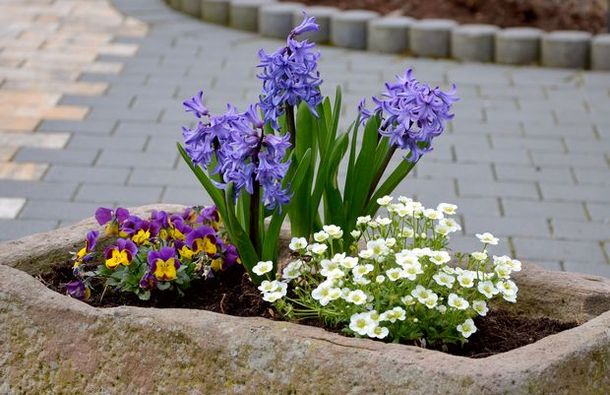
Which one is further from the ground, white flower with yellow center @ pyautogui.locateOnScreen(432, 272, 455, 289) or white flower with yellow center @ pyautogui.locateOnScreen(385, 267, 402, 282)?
white flower with yellow center @ pyautogui.locateOnScreen(385, 267, 402, 282)

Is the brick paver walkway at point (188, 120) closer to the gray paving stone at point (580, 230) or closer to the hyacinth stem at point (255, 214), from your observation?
the gray paving stone at point (580, 230)

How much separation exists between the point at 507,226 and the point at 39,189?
2.06 meters

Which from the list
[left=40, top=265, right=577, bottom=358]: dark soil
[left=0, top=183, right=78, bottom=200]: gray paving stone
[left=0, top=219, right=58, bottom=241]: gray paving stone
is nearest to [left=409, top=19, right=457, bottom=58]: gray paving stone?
[left=0, top=183, right=78, bottom=200]: gray paving stone

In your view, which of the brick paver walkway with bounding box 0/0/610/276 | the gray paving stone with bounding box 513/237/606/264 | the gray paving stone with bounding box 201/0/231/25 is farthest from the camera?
the gray paving stone with bounding box 201/0/231/25

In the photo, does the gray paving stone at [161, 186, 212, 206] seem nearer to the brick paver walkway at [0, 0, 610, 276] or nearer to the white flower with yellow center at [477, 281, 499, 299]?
the brick paver walkway at [0, 0, 610, 276]

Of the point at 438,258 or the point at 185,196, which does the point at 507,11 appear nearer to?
the point at 185,196

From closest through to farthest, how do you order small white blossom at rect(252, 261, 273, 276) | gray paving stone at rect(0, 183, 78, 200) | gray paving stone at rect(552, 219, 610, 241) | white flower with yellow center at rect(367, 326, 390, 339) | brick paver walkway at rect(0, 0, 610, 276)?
white flower with yellow center at rect(367, 326, 390, 339) → small white blossom at rect(252, 261, 273, 276) → gray paving stone at rect(552, 219, 610, 241) → brick paver walkway at rect(0, 0, 610, 276) → gray paving stone at rect(0, 183, 78, 200)

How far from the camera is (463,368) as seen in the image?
236cm


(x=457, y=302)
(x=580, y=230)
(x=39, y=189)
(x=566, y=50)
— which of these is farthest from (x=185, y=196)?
(x=566, y=50)

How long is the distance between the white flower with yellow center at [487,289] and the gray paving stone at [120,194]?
2463 millimetres

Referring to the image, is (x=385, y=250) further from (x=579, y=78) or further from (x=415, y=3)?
(x=415, y=3)

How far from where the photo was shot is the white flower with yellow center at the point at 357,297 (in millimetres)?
2586

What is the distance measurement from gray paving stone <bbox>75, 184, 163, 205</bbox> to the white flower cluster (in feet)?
7.19

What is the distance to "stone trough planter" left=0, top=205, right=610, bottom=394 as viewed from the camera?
7.80 feet
